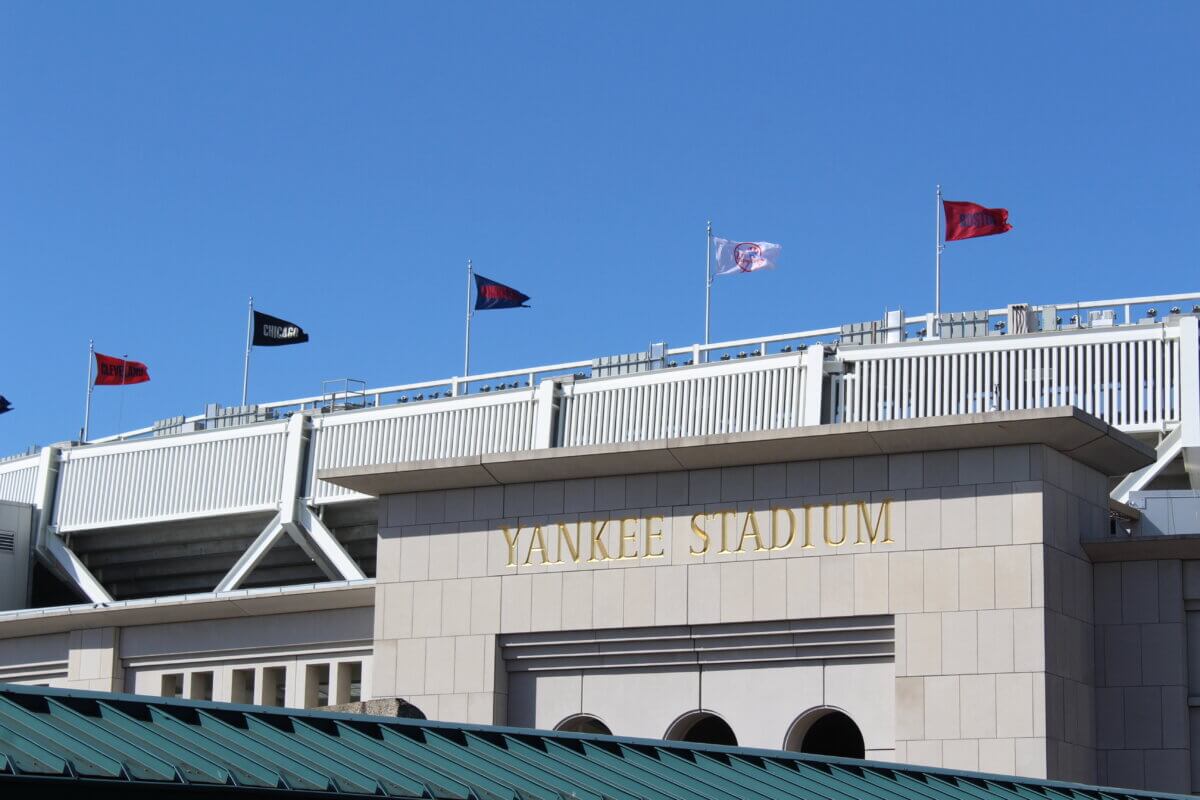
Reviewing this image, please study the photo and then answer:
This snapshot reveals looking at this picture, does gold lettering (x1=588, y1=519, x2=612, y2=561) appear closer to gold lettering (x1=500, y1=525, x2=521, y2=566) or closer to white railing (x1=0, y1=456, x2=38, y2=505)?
gold lettering (x1=500, y1=525, x2=521, y2=566)

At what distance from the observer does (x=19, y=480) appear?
6519 cm

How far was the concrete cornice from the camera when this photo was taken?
3064cm

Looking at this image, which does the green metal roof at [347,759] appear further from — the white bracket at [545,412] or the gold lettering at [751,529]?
the white bracket at [545,412]

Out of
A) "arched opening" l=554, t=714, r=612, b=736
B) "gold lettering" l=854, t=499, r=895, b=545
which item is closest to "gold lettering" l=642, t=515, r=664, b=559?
"arched opening" l=554, t=714, r=612, b=736

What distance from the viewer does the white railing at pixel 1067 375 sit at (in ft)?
160

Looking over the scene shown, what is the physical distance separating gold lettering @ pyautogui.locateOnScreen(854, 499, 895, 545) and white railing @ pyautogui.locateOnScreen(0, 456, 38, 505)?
38.7 meters

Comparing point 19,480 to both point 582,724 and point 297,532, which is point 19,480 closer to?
point 297,532

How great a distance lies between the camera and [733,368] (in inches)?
2114

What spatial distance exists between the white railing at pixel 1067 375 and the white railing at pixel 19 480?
96.7ft

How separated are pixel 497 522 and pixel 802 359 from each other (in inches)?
752

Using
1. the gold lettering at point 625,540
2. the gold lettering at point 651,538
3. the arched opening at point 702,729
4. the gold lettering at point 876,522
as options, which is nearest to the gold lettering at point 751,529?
the gold lettering at point 651,538

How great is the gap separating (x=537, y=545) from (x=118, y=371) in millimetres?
38853

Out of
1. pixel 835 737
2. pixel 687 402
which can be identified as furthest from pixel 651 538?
pixel 687 402

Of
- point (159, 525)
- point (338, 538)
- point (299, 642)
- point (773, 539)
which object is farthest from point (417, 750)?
point (159, 525)
